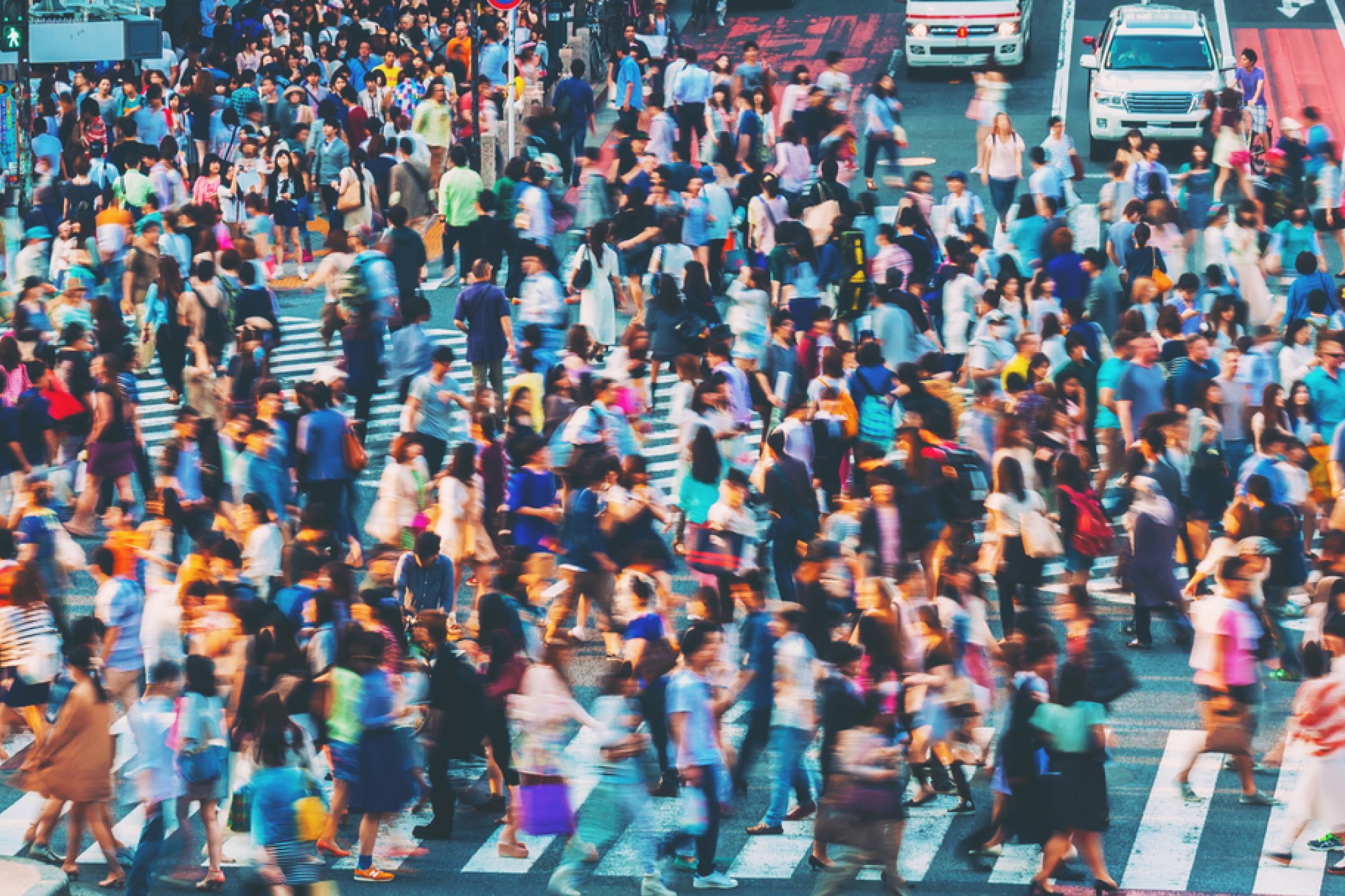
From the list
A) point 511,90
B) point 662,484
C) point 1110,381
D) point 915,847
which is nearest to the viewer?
point 915,847

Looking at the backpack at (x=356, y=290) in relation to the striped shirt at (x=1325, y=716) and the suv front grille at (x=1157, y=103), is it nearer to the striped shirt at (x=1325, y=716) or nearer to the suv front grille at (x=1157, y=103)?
the striped shirt at (x=1325, y=716)

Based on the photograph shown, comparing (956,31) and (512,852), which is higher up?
(956,31)

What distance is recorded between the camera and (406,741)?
12086 millimetres

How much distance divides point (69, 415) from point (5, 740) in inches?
165

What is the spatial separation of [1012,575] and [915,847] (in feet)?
8.75

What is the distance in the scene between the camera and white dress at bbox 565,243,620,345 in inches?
776

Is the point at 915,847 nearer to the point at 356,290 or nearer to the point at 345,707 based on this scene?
the point at 345,707

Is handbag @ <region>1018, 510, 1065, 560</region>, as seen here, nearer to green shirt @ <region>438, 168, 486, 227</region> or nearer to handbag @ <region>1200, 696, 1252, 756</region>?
handbag @ <region>1200, 696, 1252, 756</region>

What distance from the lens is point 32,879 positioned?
11.7 metres

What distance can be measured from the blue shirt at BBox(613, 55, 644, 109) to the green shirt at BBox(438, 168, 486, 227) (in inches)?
251

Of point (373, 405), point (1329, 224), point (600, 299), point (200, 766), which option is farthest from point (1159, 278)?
point (200, 766)

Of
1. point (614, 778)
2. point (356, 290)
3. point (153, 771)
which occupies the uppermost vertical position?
point (356, 290)

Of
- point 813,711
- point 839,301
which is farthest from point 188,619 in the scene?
point 839,301

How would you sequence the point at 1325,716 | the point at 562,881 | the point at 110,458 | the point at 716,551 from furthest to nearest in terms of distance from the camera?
the point at 110,458
the point at 716,551
the point at 1325,716
the point at 562,881
